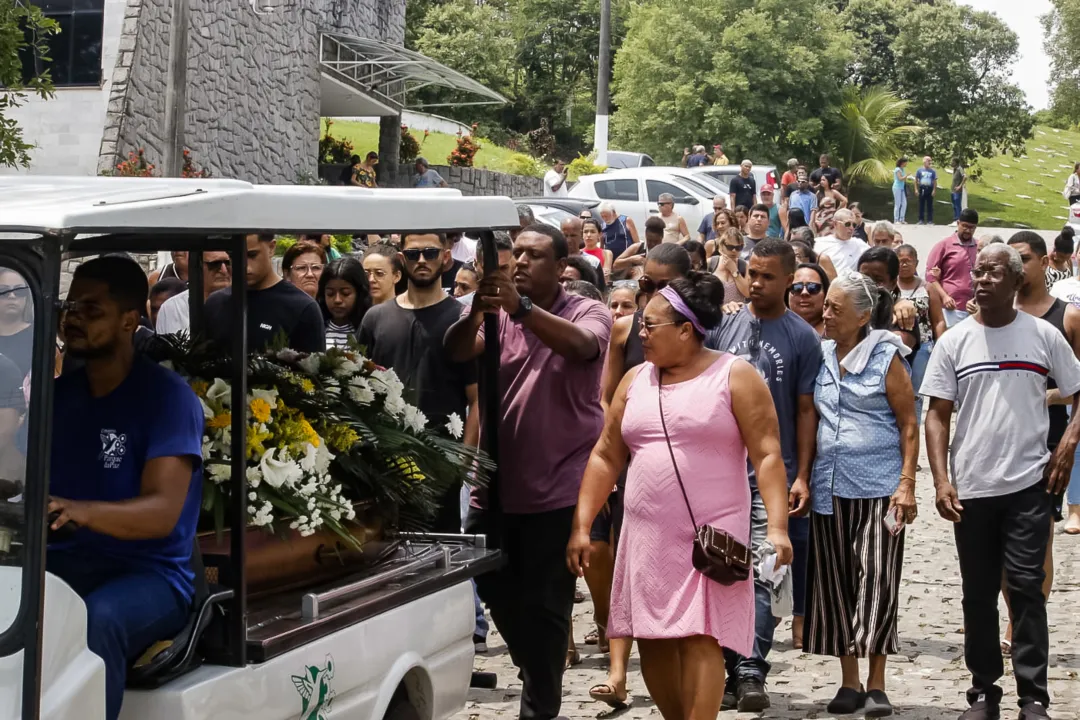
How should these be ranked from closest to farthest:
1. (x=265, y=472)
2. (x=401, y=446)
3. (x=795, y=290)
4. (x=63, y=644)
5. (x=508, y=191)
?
1. (x=63, y=644)
2. (x=265, y=472)
3. (x=401, y=446)
4. (x=795, y=290)
5. (x=508, y=191)

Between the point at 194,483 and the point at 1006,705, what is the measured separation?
4721 mm

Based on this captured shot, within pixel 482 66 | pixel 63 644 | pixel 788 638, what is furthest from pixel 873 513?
pixel 482 66

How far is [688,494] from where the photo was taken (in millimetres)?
6023

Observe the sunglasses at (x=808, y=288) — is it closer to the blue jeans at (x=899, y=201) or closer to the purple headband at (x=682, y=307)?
the purple headband at (x=682, y=307)

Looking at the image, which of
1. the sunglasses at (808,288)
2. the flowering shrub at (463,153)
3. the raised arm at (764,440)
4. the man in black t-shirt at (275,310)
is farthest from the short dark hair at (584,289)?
the flowering shrub at (463,153)

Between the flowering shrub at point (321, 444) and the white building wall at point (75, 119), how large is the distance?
18669 millimetres

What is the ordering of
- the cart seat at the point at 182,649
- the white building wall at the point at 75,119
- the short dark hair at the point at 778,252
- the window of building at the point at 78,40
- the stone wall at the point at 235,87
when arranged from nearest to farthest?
the cart seat at the point at 182,649, the short dark hair at the point at 778,252, the white building wall at the point at 75,119, the window of building at the point at 78,40, the stone wall at the point at 235,87

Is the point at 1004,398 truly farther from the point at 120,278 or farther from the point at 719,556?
the point at 120,278

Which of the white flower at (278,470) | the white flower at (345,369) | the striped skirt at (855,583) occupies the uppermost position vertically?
the white flower at (345,369)

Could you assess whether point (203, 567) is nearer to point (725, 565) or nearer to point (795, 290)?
point (725, 565)

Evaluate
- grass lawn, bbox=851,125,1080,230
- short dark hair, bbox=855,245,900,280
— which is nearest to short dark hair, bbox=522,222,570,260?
short dark hair, bbox=855,245,900,280

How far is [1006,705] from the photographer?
7.65 metres

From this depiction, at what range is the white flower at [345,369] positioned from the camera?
232 inches

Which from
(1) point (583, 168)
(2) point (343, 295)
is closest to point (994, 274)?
(2) point (343, 295)
